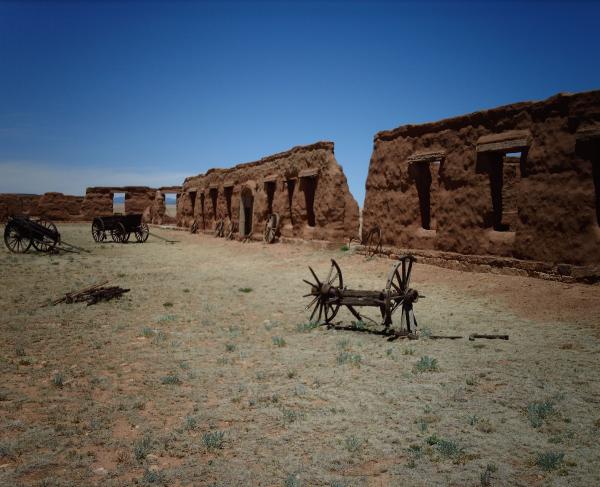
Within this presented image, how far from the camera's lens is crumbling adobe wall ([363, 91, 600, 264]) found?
855 centimetres

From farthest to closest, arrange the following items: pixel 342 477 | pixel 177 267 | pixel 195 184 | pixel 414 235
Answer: pixel 195 184
pixel 177 267
pixel 414 235
pixel 342 477

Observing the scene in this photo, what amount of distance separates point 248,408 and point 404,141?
10.6 meters

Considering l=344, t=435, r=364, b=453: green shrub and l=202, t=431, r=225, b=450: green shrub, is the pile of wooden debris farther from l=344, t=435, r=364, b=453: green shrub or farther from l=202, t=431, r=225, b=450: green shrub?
l=344, t=435, r=364, b=453: green shrub

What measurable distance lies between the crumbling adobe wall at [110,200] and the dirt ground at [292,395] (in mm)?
31566

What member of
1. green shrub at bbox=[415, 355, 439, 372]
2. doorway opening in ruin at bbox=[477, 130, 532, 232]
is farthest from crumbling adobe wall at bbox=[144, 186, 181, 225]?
green shrub at bbox=[415, 355, 439, 372]

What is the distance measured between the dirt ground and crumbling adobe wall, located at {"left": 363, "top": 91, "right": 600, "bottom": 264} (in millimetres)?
1398

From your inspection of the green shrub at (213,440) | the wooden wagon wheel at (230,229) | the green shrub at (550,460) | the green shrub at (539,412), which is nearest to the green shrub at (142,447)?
the green shrub at (213,440)

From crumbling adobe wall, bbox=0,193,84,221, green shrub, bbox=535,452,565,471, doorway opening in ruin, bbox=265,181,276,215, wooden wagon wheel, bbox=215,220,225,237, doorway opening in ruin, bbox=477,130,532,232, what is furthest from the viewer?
crumbling adobe wall, bbox=0,193,84,221

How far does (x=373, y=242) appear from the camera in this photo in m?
13.7

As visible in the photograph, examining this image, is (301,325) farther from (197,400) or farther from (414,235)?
(414,235)

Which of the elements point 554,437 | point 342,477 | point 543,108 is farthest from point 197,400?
point 543,108

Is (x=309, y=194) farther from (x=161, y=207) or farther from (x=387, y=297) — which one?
(x=161, y=207)

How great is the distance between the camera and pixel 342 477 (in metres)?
3.01

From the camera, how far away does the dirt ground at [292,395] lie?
3.11 m
